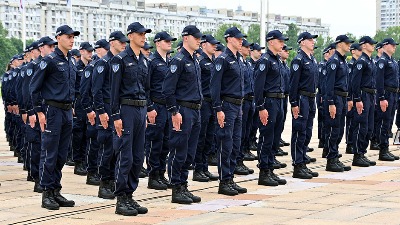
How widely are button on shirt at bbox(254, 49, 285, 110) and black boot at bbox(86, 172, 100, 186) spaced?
275 cm

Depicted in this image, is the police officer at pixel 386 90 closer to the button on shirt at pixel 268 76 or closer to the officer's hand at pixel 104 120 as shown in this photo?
the button on shirt at pixel 268 76

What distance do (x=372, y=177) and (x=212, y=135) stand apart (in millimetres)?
2789

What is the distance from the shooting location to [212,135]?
16344 mm

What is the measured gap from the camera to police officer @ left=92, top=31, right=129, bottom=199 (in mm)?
13227

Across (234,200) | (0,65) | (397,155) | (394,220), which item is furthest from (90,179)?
(0,65)

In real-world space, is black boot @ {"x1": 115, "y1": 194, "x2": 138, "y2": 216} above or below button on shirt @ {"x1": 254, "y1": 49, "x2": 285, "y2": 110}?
below

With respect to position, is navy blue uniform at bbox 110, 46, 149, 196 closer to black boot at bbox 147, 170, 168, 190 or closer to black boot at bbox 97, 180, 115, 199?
black boot at bbox 97, 180, 115, 199

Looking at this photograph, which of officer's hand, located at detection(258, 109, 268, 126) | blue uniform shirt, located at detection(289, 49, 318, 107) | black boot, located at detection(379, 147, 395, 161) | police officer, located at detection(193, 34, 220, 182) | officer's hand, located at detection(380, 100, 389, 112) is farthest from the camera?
black boot, located at detection(379, 147, 395, 161)

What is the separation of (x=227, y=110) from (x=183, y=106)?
94 centimetres

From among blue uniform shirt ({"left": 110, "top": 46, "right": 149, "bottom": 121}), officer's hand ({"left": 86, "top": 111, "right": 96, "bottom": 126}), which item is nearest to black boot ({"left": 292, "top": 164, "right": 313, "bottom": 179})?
officer's hand ({"left": 86, "top": 111, "right": 96, "bottom": 126})

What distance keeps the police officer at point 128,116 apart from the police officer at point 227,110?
1812 mm

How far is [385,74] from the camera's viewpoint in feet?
64.4

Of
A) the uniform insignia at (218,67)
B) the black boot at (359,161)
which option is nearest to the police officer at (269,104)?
the uniform insignia at (218,67)

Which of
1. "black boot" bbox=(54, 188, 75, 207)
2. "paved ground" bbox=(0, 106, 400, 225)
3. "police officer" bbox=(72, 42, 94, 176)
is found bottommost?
"paved ground" bbox=(0, 106, 400, 225)
